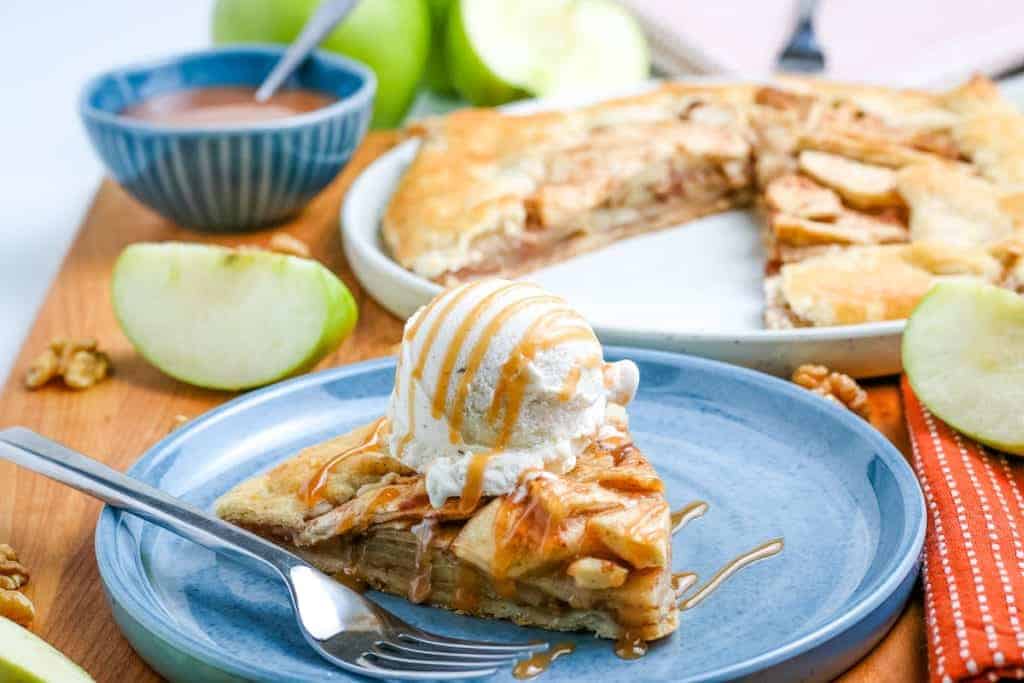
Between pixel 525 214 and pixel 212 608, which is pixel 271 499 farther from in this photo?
pixel 525 214

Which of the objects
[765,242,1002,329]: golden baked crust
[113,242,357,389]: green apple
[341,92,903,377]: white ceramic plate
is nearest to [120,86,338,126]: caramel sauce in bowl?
[341,92,903,377]: white ceramic plate

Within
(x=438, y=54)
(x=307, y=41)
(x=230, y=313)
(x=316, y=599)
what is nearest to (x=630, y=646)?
(x=316, y=599)

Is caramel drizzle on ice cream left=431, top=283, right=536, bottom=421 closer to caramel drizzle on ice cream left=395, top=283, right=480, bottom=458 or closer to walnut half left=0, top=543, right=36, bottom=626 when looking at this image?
caramel drizzle on ice cream left=395, top=283, right=480, bottom=458

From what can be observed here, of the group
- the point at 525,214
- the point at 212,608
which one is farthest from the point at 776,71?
the point at 212,608

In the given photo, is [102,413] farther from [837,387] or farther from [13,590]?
[837,387]

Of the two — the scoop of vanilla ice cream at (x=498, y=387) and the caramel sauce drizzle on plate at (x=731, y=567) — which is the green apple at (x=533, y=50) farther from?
the caramel sauce drizzle on plate at (x=731, y=567)
